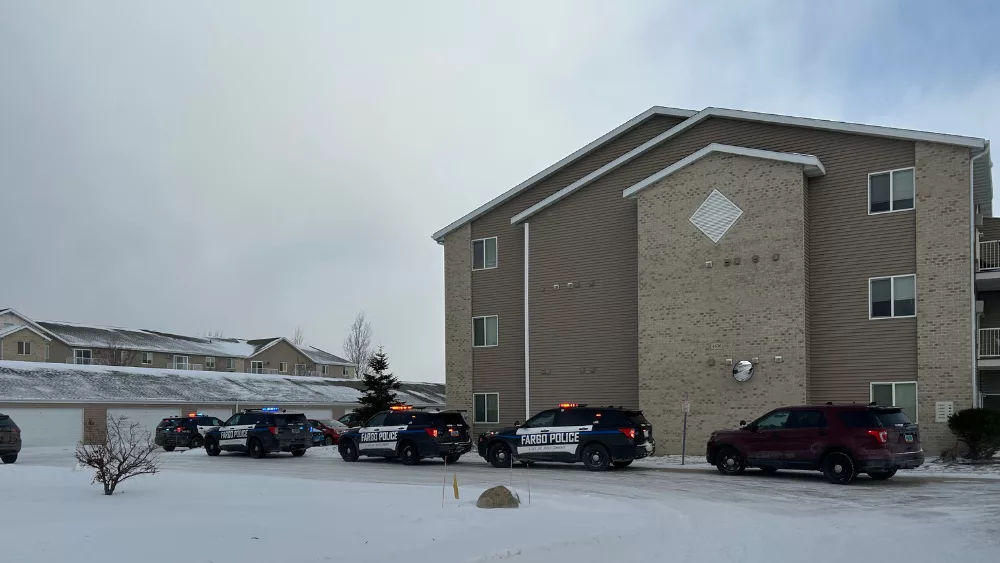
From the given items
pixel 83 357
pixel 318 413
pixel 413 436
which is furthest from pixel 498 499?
pixel 83 357

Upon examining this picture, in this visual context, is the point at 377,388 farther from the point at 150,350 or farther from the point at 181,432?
the point at 150,350

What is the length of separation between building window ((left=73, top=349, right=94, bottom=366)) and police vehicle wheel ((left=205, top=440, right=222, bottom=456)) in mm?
45239

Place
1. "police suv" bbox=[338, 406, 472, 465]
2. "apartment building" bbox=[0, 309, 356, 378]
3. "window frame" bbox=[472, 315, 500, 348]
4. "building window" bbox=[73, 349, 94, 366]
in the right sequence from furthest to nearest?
"building window" bbox=[73, 349, 94, 366] → "apartment building" bbox=[0, 309, 356, 378] → "window frame" bbox=[472, 315, 500, 348] → "police suv" bbox=[338, 406, 472, 465]

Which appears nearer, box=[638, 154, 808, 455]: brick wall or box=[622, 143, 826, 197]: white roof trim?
box=[622, 143, 826, 197]: white roof trim

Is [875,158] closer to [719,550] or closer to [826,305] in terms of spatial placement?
[826,305]

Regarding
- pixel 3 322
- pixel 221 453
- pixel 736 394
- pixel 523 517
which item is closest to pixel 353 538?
pixel 523 517

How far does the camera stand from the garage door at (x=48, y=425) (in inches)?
1599

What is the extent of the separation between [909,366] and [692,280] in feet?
21.3

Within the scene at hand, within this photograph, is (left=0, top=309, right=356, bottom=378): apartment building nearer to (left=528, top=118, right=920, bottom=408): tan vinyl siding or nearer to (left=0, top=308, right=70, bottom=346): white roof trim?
(left=0, top=308, right=70, bottom=346): white roof trim

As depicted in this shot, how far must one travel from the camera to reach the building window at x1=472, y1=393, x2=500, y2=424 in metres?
32.2

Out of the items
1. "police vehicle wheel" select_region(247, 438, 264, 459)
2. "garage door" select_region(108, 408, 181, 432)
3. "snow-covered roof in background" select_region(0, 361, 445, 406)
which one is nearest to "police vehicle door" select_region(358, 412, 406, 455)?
"police vehicle wheel" select_region(247, 438, 264, 459)

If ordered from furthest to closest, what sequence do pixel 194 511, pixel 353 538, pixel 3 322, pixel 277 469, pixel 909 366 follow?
pixel 3 322 < pixel 909 366 < pixel 277 469 < pixel 194 511 < pixel 353 538

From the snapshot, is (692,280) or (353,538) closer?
(353,538)

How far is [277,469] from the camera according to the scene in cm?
2245
